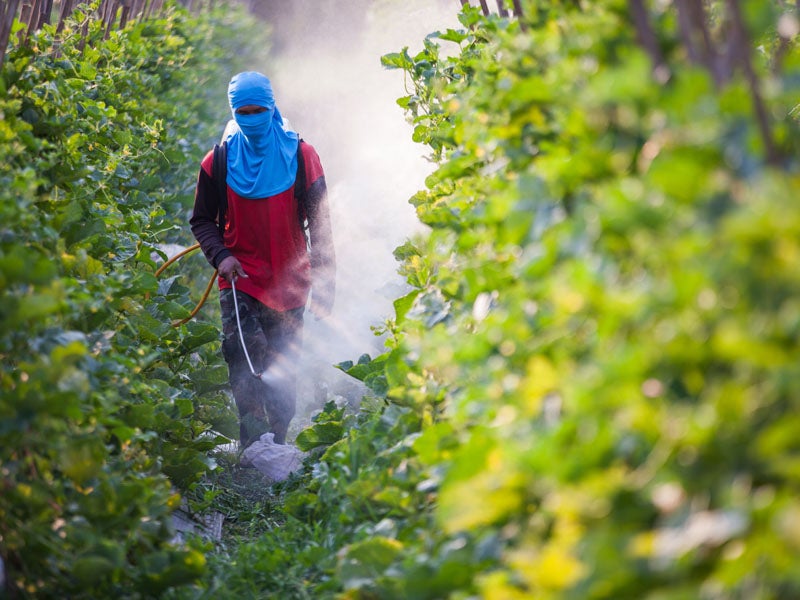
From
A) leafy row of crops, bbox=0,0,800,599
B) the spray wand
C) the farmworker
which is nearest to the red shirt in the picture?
the farmworker

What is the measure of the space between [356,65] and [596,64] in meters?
13.2

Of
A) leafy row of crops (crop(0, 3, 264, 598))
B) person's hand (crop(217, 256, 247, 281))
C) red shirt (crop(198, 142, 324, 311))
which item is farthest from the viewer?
red shirt (crop(198, 142, 324, 311))

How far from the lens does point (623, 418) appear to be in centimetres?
123

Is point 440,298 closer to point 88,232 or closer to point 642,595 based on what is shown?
point 88,232

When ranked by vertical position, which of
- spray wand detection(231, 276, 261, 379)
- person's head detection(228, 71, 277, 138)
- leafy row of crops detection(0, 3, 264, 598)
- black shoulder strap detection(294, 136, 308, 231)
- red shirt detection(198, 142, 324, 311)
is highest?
person's head detection(228, 71, 277, 138)

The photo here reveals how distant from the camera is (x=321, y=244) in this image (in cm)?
512

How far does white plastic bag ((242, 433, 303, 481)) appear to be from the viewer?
177 inches

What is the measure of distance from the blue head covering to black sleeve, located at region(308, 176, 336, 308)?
15 cm

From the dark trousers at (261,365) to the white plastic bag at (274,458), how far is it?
201 millimetres

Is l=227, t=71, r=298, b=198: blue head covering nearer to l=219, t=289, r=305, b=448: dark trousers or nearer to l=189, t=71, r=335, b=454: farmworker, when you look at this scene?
l=189, t=71, r=335, b=454: farmworker

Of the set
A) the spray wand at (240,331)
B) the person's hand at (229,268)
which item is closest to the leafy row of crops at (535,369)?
the spray wand at (240,331)

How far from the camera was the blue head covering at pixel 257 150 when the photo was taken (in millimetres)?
4938

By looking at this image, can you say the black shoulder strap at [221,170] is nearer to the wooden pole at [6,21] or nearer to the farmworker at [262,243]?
the farmworker at [262,243]

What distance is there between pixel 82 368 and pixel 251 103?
2896 mm
